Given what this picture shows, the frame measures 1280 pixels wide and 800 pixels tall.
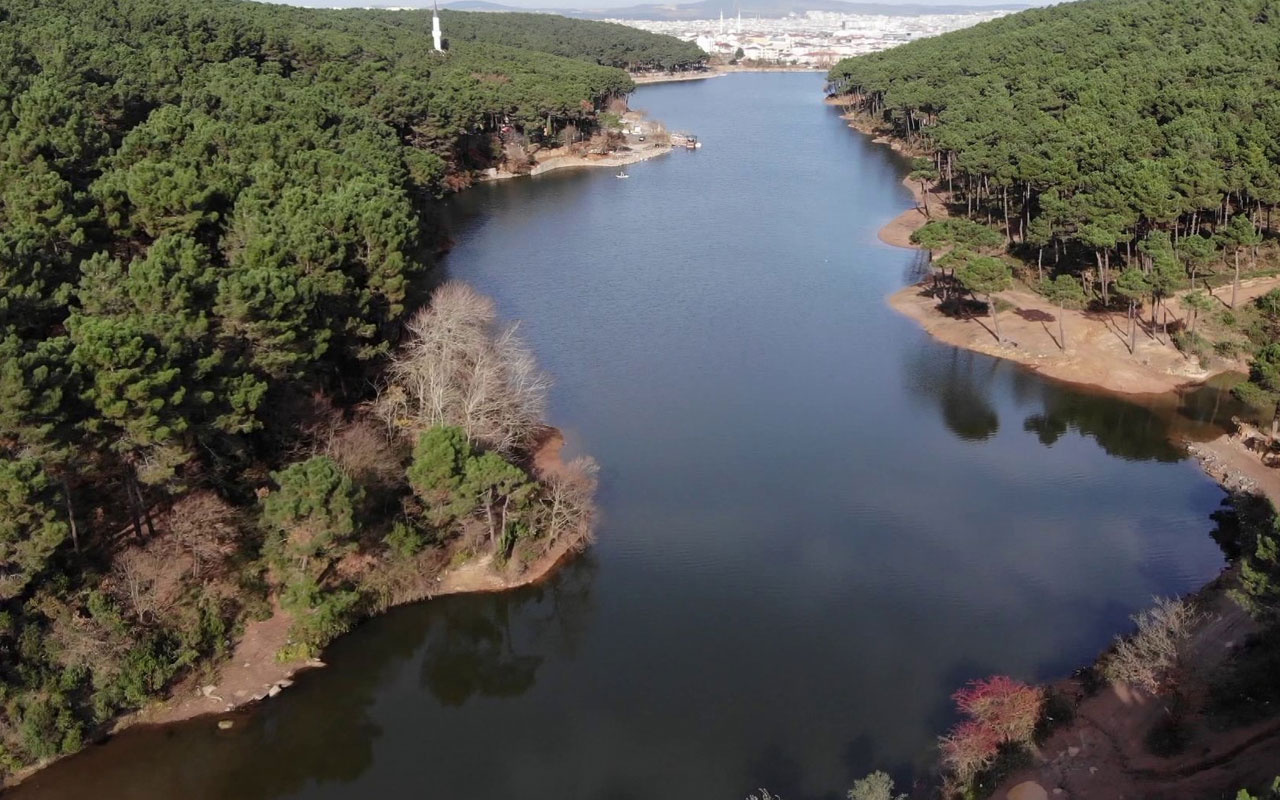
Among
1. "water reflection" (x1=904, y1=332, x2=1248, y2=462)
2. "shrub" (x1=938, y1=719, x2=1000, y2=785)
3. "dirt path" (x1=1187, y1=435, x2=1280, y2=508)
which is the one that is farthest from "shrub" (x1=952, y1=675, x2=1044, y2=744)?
"water reflection" (x1=904, y1=332, x2=1248, y2=462)

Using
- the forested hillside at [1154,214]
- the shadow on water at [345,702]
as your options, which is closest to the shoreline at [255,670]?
the shadow on water at [345,702]

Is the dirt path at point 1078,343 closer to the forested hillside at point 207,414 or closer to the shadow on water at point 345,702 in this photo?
the forested hillside at point 207,414

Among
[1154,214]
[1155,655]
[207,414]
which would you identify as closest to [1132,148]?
[1154,214]

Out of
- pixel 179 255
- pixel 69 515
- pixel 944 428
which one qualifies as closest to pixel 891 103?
pixel 944 428

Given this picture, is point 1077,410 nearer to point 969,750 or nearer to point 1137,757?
point 1137,757

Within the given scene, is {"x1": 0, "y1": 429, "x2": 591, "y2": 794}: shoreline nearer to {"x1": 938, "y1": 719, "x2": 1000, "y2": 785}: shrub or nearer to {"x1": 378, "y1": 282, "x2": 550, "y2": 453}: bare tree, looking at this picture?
{"x1": 378, "y1": 282, "x2": 550, "y2": 453}: bare tree

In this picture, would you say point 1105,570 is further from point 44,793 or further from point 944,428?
point 44,793
